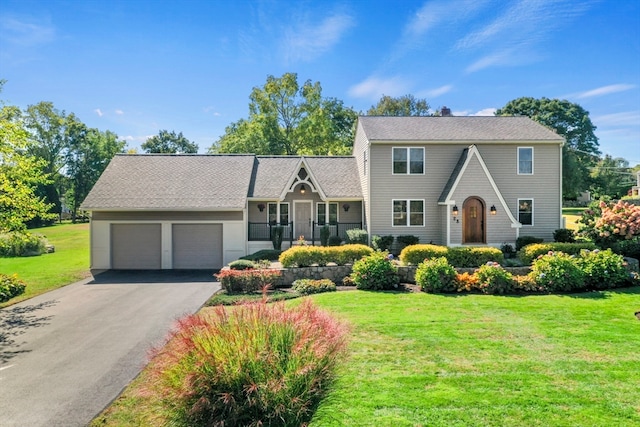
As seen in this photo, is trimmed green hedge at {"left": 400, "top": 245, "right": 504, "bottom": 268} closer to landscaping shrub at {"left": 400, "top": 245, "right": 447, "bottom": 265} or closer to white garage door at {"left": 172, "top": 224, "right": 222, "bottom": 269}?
landscaping shrub at {"left": 400, "top": 245, "right": 447, "bottom": 265}

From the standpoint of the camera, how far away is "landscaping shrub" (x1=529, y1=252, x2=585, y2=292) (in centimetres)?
1140

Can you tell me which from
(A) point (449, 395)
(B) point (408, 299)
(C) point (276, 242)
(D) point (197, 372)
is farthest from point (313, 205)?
(D) point (197, 372)

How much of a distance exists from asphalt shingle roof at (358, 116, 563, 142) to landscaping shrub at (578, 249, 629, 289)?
789 cm

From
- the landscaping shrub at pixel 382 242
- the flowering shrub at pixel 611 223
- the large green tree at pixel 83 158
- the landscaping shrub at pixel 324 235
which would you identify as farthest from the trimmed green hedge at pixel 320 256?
the large green tree at pixel 83 158

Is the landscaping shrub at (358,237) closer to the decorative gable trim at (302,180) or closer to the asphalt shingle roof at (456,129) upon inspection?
the decorative gable trim at (302,180)

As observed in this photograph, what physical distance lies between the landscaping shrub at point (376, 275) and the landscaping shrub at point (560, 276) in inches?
181

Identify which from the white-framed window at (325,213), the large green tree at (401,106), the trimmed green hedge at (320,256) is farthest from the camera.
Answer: the large green tree at (401,106)

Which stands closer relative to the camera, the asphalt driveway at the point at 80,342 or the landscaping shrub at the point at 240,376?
the landscaping shrub at the point at 240,376

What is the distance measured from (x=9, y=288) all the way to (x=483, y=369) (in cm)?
1548

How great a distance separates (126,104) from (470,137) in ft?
66.2

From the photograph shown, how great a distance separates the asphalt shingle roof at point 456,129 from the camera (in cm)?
1788

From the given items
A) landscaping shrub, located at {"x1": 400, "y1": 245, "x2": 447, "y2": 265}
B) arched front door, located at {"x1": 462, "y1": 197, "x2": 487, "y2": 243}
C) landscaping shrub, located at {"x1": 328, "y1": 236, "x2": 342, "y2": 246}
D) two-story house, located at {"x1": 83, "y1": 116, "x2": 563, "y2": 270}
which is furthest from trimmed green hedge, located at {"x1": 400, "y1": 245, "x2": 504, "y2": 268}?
landscaping shrub, located at {"x1": 328, "y1": 236, "x2": 342, "y2": 246}

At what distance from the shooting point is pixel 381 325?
26.9ft

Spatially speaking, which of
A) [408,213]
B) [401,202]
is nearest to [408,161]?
[401,202]
